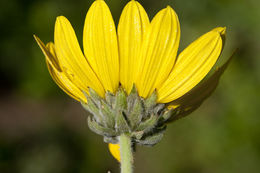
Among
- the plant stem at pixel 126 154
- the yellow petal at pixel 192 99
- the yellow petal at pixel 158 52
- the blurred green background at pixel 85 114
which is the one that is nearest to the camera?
the plant stem at pixel 126 154

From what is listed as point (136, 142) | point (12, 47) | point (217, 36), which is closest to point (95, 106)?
point (136, 142)

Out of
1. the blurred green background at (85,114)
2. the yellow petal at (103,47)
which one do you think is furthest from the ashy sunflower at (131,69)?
the blurred green background at (85,114)

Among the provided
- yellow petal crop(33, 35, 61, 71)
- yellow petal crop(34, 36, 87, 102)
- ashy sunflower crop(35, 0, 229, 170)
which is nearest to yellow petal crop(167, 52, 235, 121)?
ashy sunflower crop(35, 0, 229, 170)

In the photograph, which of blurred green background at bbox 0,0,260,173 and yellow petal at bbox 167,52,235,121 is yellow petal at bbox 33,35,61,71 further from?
blurred green background at bbox 0,0,260,173

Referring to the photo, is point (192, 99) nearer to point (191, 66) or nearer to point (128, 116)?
point (191, 66)

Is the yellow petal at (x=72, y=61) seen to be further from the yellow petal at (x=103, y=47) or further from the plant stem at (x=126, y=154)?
the plant stem at (x=126, y=154)

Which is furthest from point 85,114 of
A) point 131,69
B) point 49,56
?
point 131,69
